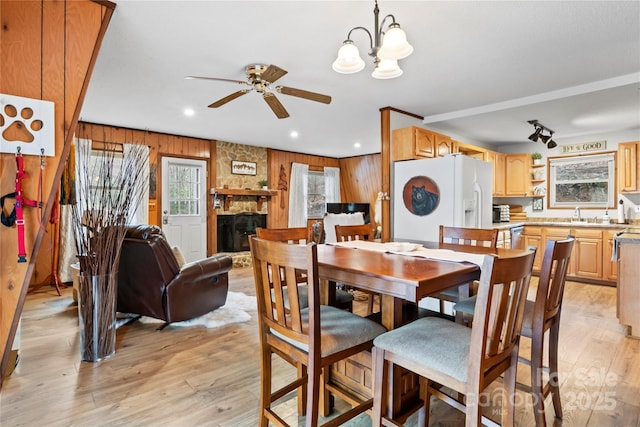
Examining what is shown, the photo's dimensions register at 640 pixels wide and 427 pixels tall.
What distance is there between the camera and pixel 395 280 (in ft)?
4.05

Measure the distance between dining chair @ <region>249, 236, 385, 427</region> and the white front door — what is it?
4528 millimetres

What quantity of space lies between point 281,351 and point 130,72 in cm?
280

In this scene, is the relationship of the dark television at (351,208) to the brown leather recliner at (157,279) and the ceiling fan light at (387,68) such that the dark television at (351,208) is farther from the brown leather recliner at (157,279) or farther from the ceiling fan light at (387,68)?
the ceiling fan light at (387,68)

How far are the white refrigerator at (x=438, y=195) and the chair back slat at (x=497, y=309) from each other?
2.36 meters

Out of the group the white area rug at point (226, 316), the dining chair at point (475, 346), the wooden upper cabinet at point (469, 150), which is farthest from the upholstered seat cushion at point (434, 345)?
the wooden upper cabinet at point (469, 150)

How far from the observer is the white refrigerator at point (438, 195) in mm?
3451

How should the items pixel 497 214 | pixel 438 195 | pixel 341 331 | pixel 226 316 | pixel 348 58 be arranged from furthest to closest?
pixel 497 214 < pixel 438 195 < pixel 226 316 < pixel 348 58 < pixel 341 331

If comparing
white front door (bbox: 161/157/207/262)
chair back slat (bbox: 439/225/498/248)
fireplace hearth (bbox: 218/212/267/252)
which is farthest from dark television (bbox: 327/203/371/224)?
chair back slat (bbox: 439/225/498/248)

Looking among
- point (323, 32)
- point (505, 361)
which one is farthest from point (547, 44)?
point (505, 361)

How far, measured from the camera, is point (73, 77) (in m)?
1.78

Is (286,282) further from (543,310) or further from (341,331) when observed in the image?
(543,310)

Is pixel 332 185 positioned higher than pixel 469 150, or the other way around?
pixel 469 150

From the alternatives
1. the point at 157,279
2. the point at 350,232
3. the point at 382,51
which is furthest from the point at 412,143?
Result: the point at 157,279

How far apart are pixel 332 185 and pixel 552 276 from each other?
21.5 ft
